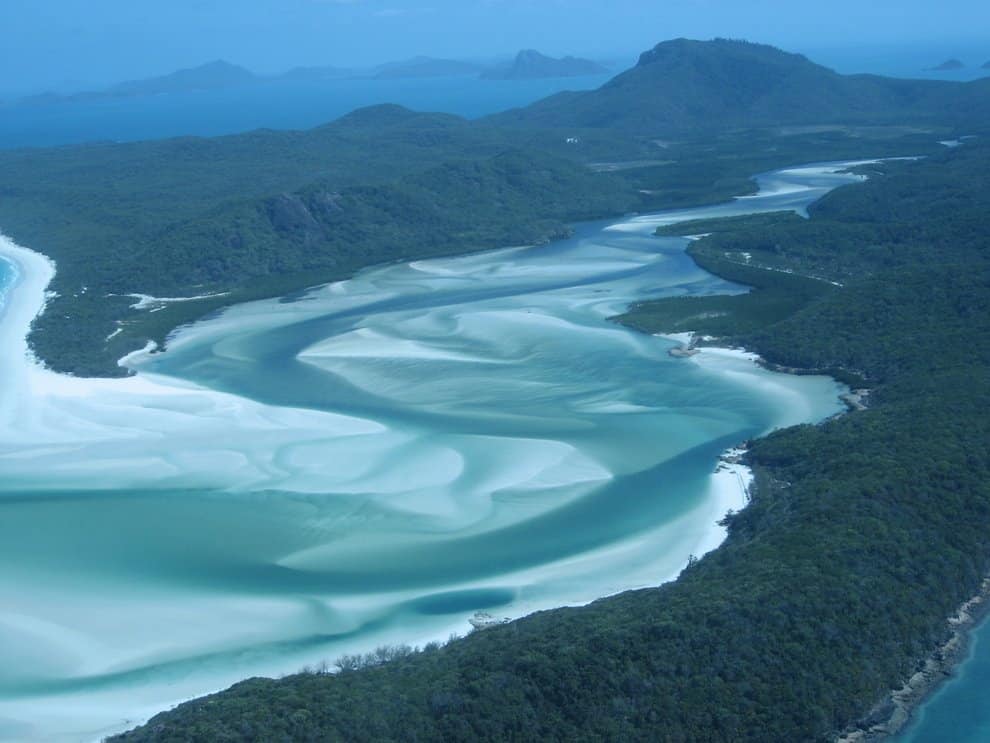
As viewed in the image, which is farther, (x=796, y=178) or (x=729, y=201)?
(x=796, y=178)

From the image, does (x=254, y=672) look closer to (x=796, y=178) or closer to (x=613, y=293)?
(x=613, y=293)

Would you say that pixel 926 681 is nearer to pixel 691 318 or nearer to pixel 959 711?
pixel 959 711

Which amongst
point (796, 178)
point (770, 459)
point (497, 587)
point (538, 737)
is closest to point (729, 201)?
point (796, 178)

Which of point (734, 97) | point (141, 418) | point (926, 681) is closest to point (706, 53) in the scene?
point (734, 97)

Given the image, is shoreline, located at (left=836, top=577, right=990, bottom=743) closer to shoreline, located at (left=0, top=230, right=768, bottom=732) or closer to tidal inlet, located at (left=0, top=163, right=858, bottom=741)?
shoreline, located at (left=0, top=230, right=768, bottom=732)

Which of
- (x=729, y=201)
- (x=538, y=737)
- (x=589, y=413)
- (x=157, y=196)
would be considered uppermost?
(x=157, y=196)

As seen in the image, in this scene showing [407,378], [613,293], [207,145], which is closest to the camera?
[407,378]
